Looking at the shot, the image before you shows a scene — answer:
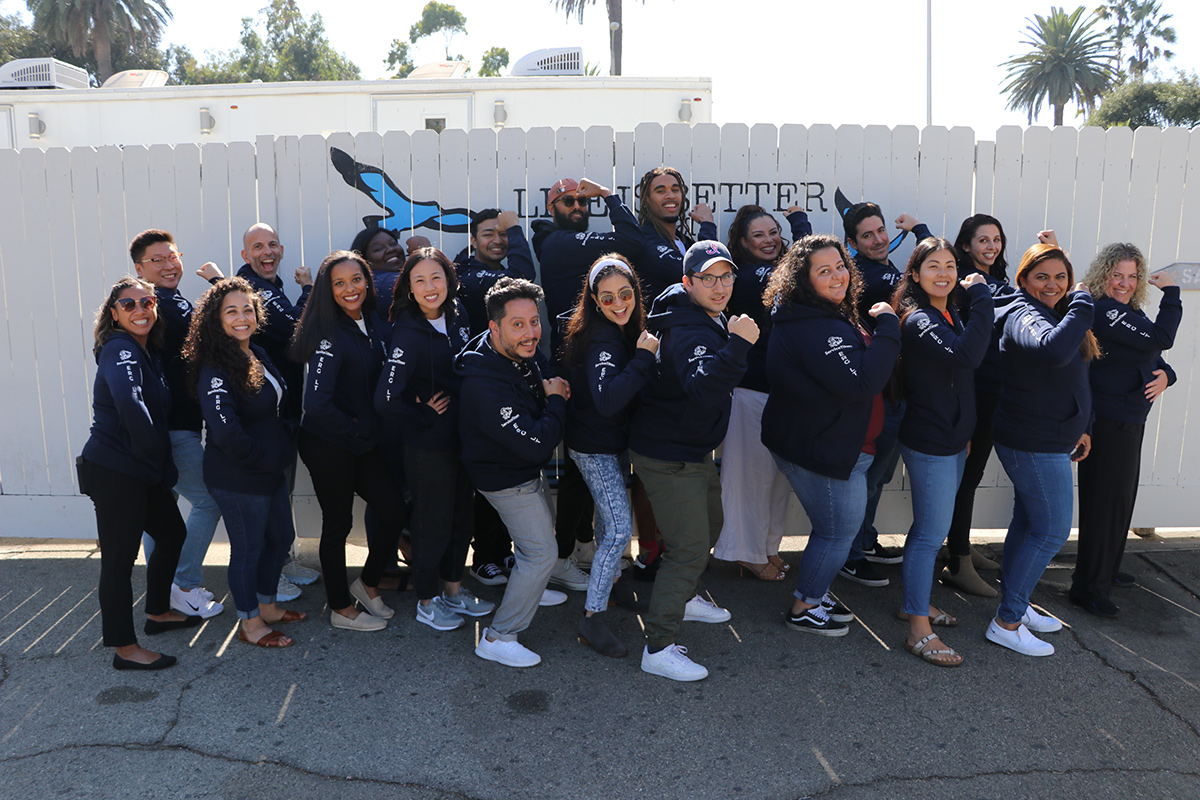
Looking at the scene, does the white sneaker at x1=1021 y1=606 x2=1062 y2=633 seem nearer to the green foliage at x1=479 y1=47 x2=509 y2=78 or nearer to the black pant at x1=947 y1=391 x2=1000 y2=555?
the black pant at x1=947 y1=391 x2=1000 y2=555

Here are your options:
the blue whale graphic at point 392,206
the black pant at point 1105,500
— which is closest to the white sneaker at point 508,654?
the blue whale graphic at point 392,206

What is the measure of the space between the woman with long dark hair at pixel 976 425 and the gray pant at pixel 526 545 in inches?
91.6

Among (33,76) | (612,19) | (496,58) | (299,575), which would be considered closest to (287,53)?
(496,58)

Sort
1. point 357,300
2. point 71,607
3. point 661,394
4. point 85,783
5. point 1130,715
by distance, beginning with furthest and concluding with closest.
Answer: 1. point 71,607
2. point 357,300
3. point 661,394
4. point 1130,715
5. point 85,783

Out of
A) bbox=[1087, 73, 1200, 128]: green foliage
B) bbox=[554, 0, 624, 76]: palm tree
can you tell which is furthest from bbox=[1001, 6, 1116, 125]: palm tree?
bbox=[554, 0, 624, 76]: palm tree

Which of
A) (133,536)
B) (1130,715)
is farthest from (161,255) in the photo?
(1130,715)

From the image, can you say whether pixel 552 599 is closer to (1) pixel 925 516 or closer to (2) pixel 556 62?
(1) pixel 925 516

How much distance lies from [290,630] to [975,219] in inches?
170

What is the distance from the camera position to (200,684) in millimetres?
3482

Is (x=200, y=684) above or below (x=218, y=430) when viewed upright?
below

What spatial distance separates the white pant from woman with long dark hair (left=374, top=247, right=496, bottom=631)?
1.50 meters

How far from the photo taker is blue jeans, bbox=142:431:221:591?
13.0 ft

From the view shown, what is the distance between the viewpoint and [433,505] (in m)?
3.82

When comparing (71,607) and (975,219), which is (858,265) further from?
(71,607)
